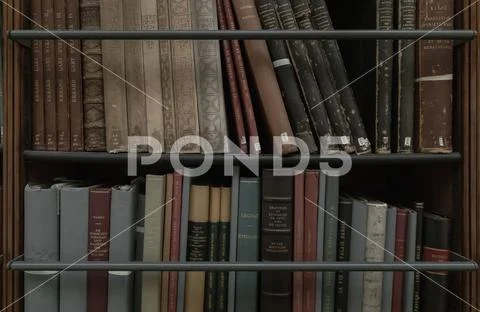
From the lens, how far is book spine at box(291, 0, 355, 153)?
73cm

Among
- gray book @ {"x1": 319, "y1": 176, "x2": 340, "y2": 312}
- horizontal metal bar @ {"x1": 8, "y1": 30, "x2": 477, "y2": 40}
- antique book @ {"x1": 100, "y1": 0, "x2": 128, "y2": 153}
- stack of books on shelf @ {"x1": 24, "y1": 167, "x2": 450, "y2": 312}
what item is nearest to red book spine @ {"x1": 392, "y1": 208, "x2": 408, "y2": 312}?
stack of books on shelf @ {"x1": 24, "y1": 167, "x2": 450, "y2": 312}

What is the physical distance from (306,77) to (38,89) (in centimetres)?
52

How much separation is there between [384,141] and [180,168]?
16.0 inches

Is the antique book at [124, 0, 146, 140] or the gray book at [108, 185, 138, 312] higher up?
the antique book at [124, 0, 146, 140]

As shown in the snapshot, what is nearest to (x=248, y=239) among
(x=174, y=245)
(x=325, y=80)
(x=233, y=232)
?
(x=233, y=232)

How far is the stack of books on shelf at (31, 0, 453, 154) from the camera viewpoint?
2.35 ft

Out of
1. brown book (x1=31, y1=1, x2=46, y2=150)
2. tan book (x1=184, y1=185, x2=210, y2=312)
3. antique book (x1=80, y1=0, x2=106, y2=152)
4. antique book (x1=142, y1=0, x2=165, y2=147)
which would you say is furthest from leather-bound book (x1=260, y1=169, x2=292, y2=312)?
brown book (x1=31, y1=1, x2=46, y2=150)

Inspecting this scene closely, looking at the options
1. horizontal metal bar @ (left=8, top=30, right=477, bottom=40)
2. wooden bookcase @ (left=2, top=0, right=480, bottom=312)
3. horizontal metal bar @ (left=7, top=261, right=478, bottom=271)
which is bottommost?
horizontal metal bar @ (left=7, top=261, right=478, bottom=271)

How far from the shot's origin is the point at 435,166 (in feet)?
2.64

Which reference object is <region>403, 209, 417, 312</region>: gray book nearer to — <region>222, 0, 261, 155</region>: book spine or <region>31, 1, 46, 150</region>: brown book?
<region>222, 0, 261, 155</region>: book spine

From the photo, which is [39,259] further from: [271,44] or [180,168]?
[271,44]

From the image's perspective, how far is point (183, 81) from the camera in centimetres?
72

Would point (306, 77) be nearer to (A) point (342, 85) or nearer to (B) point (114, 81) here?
(A) point (342, 85)

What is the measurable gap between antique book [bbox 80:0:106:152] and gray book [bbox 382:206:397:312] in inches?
22.8
